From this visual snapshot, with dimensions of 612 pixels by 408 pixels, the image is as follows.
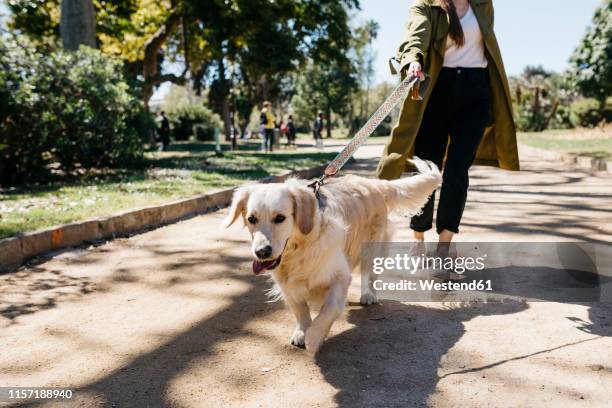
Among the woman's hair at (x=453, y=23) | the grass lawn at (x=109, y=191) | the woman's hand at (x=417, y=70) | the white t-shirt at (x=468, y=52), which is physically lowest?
the grass lawn at (x=109, y=191)

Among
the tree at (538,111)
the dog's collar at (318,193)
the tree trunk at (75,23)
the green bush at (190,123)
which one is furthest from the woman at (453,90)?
the green bush at (190,123)

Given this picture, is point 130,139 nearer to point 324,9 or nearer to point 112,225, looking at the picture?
point 112,225

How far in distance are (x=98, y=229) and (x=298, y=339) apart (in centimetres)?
376

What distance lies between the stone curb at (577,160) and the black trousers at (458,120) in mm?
8683

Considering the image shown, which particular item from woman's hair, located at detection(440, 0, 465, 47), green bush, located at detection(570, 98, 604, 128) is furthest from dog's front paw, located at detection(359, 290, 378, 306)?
green bush, located at detection(570, 98, 604, 128)

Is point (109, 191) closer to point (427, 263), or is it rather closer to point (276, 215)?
point (427, 263)

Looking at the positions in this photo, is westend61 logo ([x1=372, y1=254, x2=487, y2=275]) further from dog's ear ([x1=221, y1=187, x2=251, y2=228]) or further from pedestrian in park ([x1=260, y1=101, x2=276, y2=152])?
pedestrian in park ([x1=260, y1=101, x2=276, y2=152])

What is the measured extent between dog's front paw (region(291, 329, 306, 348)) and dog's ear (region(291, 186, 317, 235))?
23.7 inches

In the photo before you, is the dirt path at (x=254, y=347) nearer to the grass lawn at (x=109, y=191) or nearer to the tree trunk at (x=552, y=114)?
the grass lawn at (x=109, y=191)

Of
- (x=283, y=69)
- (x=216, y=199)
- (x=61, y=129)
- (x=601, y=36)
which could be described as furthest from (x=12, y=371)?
(x=601, y=36)

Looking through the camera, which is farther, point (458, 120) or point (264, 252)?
point (458, 120)

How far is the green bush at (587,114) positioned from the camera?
2764 centimetres

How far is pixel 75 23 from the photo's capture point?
500 inches

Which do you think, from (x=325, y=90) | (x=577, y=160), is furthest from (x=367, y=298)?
(x=325, y=90)
